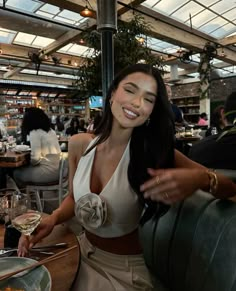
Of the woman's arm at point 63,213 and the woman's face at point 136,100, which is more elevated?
the woman's face at point 136,100

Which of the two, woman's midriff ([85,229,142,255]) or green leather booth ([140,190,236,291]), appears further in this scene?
woman's midriff ([85,229,142,255])

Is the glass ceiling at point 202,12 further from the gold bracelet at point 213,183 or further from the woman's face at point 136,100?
the gold bracelet at point 213,183

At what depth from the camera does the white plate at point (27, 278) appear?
28.8 inches

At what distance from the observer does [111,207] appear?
1.14 metres

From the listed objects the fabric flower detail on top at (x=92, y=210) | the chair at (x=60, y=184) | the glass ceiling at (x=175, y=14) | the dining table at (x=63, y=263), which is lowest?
the chair at (x=60, y=184)

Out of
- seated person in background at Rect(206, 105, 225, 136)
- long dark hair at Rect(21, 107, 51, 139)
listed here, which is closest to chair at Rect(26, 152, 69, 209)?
long dark hair at Rect(21, 107, 51, 139)

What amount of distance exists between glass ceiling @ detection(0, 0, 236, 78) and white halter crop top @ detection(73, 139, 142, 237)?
387cm

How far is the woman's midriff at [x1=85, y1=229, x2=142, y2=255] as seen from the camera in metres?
1.17

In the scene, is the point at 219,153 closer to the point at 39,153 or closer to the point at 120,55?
the point at 120,55

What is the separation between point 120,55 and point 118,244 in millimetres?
2787

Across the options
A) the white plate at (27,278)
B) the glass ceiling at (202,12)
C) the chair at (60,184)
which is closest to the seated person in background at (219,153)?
the white plate at (27,278)

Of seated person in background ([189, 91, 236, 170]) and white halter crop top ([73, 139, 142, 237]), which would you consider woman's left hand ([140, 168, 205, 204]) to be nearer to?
white halter crop top ([73, 139, 142, 237])

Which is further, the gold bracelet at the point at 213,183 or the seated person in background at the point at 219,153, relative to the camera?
the seated person in background at the point at 219,153

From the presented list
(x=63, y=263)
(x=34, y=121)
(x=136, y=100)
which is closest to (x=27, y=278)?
(x=63, y=263)
